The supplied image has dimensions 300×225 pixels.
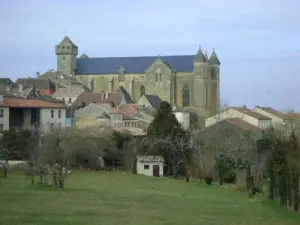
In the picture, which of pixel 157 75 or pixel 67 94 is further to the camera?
pixel 157 75

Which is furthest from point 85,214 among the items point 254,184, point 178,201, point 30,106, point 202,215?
point 30,106

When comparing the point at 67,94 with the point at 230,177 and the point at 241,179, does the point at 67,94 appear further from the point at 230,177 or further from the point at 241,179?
the point at 241,179

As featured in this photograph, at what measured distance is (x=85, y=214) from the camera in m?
18.8

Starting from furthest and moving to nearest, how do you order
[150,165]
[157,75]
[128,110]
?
[157,75] < [128,110] < [150,165]

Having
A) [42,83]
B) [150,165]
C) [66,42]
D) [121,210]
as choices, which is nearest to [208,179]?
[150,165]

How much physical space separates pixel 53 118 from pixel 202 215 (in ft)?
174

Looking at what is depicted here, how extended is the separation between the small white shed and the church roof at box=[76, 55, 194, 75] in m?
74.4

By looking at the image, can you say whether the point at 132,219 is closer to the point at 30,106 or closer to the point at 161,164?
the point at 161,164

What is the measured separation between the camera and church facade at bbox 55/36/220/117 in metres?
124

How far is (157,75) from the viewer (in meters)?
126

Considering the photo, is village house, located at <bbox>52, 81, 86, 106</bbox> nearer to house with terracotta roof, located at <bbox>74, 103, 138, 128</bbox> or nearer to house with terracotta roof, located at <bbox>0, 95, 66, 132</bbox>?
house with terracotta roof, located at <bbox>74, 103, 138, 128</bbox>

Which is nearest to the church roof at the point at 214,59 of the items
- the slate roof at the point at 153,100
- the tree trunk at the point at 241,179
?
the slate roof at the point at 153,100

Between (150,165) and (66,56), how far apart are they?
280 feet

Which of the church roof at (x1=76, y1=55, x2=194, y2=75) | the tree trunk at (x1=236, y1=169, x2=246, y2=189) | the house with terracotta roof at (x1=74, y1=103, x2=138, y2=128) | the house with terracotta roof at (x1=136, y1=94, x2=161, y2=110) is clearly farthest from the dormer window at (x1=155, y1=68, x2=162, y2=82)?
the tree trunk at (x1=236, y1=169, x2=246, y2=189)
